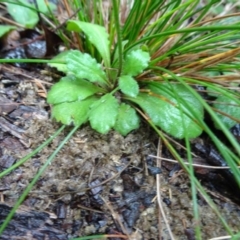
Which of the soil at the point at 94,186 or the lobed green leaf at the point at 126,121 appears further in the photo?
the lobed green leaf at the point at 126,121

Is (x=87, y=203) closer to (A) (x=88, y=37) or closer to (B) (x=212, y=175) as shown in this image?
(B) (x=212, y=175)

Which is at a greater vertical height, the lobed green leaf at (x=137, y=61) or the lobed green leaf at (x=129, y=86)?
the lobed green leaf at (x=137, y=61)

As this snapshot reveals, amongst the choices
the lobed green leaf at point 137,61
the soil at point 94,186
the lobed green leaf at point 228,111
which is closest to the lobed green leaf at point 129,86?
the lobed green leaf at point 137,61

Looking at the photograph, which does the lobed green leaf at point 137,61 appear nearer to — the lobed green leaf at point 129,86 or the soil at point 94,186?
the lobed green leaf at point 129,86

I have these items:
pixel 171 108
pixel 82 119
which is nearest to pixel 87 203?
pixel 82 119

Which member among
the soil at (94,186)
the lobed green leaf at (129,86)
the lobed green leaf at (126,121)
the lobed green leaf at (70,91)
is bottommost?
the soil at (94,186)
